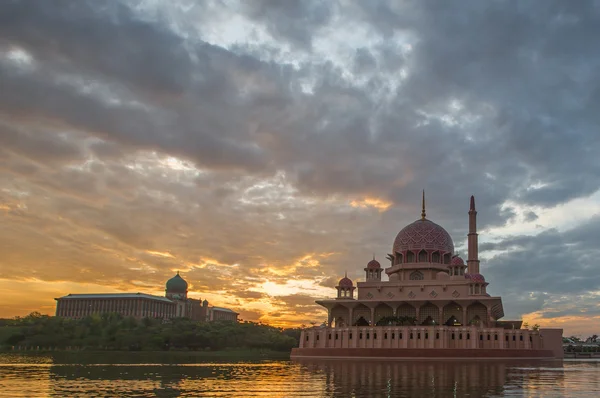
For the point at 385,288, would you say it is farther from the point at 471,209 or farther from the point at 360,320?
the point at 471,209

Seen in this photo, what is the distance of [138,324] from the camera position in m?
102

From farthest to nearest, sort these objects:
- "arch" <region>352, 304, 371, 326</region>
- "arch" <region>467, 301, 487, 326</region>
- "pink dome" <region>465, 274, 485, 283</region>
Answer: "arch" <region>352, 304, 371, 326</region>
"arch" <region>467, 301, 487, 326</region>
"pink dome" <region>465, 274, 485, 283</region>

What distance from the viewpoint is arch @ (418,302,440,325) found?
236 feet

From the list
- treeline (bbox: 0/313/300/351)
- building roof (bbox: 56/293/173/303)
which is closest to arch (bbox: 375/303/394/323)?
treeline (bbox: 0/313/300/351)

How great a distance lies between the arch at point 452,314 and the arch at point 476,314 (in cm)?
102

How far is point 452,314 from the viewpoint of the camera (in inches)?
2817

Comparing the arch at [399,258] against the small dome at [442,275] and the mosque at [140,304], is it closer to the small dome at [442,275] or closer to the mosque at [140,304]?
the small dome at [442,275]

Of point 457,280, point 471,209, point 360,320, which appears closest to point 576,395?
point 457,280

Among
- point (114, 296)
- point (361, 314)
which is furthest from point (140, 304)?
point (361, 314)

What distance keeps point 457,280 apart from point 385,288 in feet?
28.6

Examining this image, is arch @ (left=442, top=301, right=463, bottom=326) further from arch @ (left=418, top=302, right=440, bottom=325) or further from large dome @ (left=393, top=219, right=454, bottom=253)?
large dome @ (left=393, top=219, right=454, bottom=253)

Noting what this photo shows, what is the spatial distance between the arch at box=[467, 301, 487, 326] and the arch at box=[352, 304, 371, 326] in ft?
40.2

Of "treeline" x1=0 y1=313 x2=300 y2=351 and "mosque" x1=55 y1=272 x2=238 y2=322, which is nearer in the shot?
"treeline" x1=0 y1=313 x2=300 y2=351

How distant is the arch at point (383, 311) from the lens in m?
74.7
